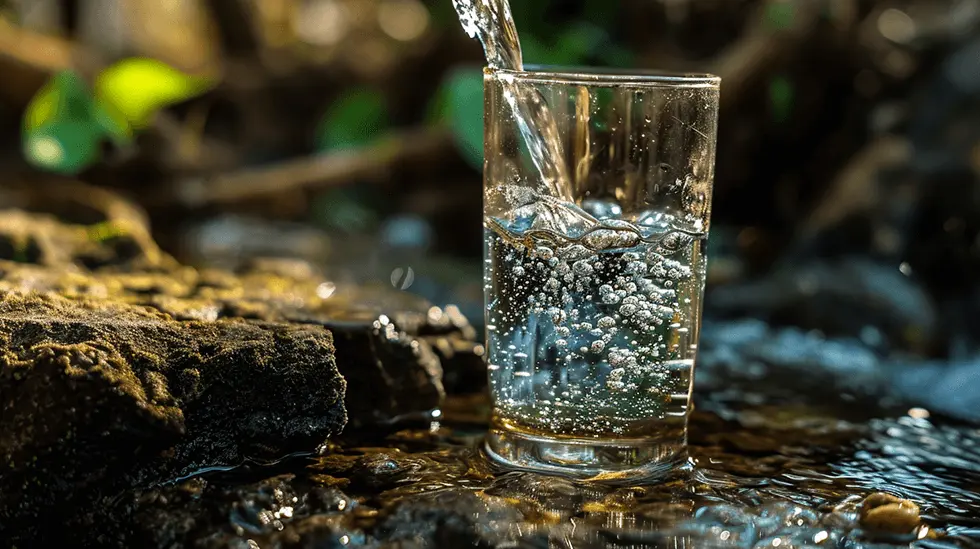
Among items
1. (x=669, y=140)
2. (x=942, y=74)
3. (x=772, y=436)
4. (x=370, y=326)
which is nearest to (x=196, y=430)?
(x=370, y=326)

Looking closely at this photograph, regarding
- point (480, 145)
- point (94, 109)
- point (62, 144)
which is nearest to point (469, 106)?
point (480, 145)

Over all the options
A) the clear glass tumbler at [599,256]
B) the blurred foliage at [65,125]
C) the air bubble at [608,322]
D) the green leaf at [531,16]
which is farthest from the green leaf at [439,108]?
the air bubble at [608,322]

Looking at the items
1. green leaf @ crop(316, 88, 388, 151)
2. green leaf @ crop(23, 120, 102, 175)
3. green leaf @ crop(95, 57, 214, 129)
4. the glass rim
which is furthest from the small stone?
green leaf @ crop(316, 88, 388, 151)

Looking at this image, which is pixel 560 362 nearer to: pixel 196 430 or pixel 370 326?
pixel 370 326

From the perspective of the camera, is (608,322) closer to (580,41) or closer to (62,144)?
(62,144)

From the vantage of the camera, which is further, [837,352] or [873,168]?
[873,168]

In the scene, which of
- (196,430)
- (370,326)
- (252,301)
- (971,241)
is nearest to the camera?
(196,430)

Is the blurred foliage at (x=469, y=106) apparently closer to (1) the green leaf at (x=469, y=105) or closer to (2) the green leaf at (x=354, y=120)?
(1) the green leaf at (x=469, y=105)

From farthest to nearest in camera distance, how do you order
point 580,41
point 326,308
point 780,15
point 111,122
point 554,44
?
point 554,44
point 580,41
point 780,15
point 111,122
point 326,308
